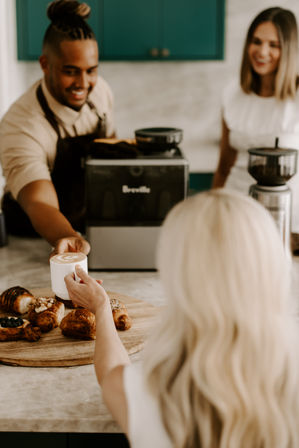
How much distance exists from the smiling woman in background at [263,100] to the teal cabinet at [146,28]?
99cm

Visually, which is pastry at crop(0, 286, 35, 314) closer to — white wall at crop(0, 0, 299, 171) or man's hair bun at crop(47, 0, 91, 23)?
man's hair bun at crop(47, 0, 91, 23)

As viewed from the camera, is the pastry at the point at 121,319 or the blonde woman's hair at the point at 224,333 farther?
the pastry at the point at 121,319

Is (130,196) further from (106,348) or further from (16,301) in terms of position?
(106,348)

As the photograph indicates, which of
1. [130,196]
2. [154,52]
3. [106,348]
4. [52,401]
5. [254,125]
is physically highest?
[154,52]

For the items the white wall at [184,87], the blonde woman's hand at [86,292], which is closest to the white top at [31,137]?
the blonde woman's hand at [86,292]

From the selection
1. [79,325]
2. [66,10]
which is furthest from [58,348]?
[66,10]

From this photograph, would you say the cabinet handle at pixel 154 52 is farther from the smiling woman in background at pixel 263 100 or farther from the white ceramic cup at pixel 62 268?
the white ceramic cup at pixel 62 268

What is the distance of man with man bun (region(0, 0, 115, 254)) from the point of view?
1967mm

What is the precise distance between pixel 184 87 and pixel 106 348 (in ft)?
10.0

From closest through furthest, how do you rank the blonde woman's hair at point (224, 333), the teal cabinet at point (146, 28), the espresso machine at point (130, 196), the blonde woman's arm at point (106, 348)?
the blonde woman's hair at point (224, 333)
the blonde woman's arm at point (106, 348)
the espresso machine at point (130, 196)
the teal cabinet at point (146, 28)

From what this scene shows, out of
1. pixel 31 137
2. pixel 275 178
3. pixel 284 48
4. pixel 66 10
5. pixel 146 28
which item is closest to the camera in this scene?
pixel 275 178

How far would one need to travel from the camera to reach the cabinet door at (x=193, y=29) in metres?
3.53

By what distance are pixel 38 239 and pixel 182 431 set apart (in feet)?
4.56

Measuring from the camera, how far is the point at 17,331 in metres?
1.36
